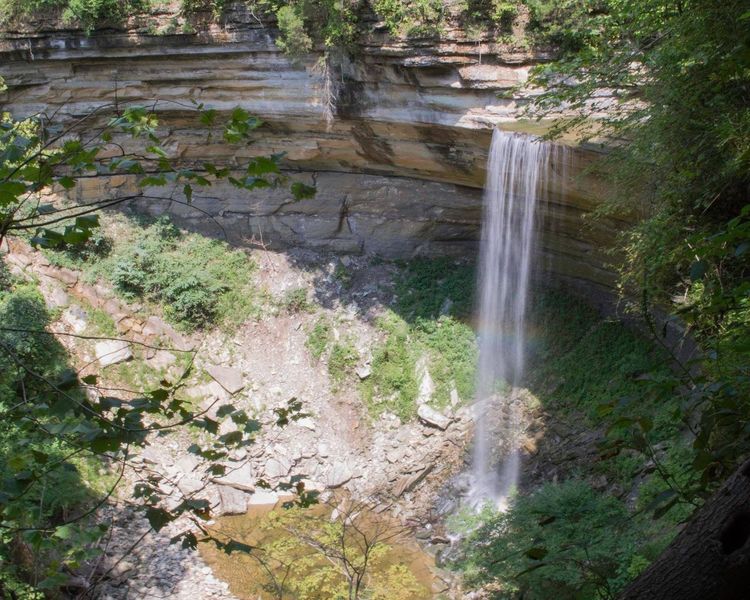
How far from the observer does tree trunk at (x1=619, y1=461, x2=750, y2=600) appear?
161 centimetres

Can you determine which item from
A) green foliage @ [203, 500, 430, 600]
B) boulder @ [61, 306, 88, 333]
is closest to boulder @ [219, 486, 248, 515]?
green foliage @ [203, 500, 430, 600]

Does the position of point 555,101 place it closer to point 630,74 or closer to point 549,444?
point 630,74

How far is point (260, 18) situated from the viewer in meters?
11.1

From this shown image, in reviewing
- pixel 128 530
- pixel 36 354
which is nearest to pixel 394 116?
pixel 36 354

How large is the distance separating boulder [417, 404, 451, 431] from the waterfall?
502mm

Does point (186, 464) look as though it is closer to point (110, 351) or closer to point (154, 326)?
point (110, 351)

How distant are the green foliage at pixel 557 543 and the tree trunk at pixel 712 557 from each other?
337 cm

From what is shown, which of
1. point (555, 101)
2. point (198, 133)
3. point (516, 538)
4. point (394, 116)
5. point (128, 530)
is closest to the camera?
point (516, 538)

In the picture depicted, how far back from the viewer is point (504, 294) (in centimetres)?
1112

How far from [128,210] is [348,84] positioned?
5.40 m

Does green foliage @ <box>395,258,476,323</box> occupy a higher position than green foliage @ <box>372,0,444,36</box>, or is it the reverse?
green foliage @ <box>372,0,444,36</box>

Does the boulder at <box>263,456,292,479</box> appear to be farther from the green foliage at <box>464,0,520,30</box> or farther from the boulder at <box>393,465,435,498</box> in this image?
the green foliage at <box>464,0,520,30</box>

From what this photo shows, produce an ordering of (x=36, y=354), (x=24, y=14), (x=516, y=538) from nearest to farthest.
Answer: (x=516, y=538), (x=36, y=354), (x=24, y=14)

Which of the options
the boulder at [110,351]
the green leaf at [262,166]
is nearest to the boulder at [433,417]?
the boulder at [110,351]
